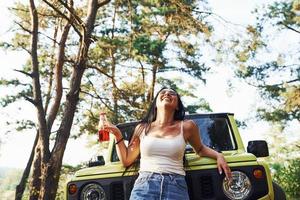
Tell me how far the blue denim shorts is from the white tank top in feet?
0.14

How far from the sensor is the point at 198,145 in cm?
363

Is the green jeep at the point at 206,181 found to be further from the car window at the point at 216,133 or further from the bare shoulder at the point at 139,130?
A: the bare shoulder at the point at 139,130

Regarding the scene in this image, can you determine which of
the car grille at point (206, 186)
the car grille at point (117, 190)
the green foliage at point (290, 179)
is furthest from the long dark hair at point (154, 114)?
the green foliage at point (290, 179)

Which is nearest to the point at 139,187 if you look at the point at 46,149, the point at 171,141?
the point at 171,141

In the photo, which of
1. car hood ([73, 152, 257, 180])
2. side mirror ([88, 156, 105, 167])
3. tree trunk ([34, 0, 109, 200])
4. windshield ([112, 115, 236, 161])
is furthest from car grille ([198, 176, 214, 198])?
tree trunk ([34, 0, 109, 200])

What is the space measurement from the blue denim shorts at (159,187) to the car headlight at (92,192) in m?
1.23

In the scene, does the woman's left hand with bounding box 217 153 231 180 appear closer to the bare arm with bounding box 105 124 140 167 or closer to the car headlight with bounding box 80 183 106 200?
the bare arm with bounding box 105 124 140 167

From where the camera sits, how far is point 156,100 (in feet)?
11.9

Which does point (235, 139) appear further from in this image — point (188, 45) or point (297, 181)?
point (297, 181)

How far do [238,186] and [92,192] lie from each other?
51.1 inches

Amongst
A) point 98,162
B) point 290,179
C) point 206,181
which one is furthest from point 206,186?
point 290,179

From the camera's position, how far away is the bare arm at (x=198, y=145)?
3414mm

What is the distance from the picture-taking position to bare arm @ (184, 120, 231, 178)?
3.41 meters

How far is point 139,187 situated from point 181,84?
86.0 ft
